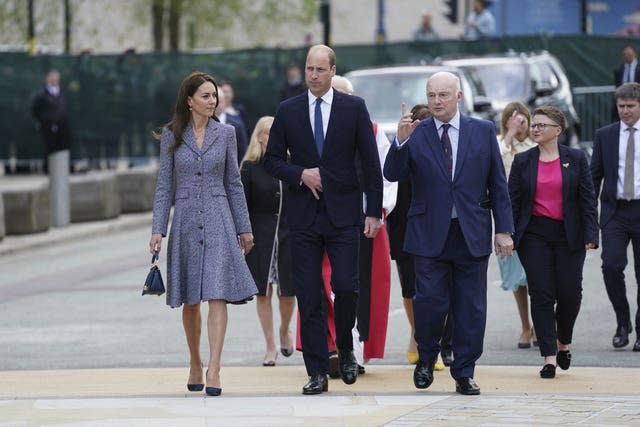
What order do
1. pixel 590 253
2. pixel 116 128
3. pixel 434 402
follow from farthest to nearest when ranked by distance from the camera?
1. pixel 116 128
2. pixel 590 253
3. pixel 434 402

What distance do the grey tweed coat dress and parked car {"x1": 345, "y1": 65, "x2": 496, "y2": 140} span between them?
1167 centimetres

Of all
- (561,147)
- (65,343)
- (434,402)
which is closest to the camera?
(434,402)

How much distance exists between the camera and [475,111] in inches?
848

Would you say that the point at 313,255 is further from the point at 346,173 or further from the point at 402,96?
the point at 402,96

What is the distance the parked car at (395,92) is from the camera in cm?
2141

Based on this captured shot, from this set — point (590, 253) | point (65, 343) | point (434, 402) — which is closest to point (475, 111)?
point (590, 253)

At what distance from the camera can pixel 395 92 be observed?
21.8 m

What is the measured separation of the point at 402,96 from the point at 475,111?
986 millimetres

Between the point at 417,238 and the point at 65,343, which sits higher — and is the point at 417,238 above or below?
above

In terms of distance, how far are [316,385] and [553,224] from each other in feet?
6.67

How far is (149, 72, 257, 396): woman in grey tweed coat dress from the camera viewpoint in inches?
364

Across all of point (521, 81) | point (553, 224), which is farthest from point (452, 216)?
point (521, 81)

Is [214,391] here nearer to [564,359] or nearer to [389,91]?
[564,359]

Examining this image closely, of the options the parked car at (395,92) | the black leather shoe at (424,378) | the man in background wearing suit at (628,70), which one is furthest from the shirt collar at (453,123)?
the man in background wearing suit at (628,70)
